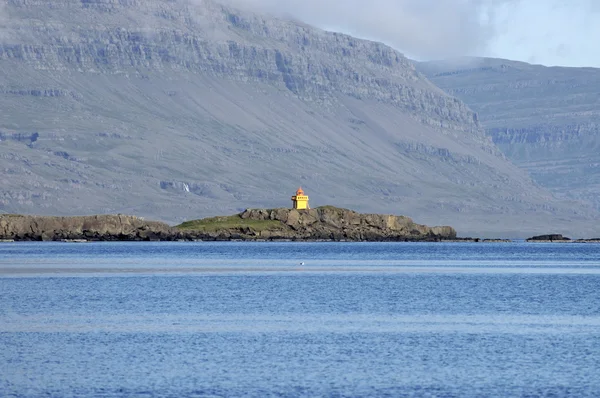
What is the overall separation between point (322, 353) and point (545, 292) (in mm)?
49058

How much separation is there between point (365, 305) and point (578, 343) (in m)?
27.0

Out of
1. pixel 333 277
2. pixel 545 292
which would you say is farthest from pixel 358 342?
pixel 333 277

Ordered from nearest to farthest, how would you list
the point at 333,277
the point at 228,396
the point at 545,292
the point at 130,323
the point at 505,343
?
1. the point at 228,396
2. the point at 505,343
3. the point at 130,323
4. the point at 545,292
5. the point at 333,277

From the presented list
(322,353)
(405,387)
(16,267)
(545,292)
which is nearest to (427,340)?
(322,353)

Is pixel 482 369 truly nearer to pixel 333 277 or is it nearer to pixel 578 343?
pixel 578 343

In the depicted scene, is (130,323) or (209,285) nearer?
(130,323)

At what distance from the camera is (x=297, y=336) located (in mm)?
71000

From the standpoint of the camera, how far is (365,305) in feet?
305

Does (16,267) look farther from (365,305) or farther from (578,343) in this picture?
(578,343)

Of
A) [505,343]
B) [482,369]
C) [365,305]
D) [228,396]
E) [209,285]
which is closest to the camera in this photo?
[228,396]

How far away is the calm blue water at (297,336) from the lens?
5431 centimetres

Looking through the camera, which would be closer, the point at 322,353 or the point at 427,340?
the point at 322,353

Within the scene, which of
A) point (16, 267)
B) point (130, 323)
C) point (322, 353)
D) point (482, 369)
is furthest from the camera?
point (16, 267)

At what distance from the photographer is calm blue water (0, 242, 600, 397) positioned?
5431 cm
